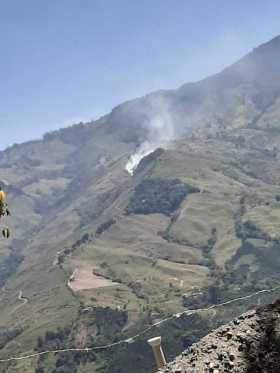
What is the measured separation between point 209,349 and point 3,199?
7.54 metres

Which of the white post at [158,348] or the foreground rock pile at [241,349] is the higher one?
the foreground rock pile at [241,349]

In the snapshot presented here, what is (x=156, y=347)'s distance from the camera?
16.8 meters

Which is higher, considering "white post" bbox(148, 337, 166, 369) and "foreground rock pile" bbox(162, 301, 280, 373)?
"foreground rock pile" bbox(162, 301, 280, 373)

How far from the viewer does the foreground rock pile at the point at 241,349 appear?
1193 cm

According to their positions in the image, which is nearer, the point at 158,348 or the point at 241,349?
the point at 241,349

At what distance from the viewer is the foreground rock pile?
1193 centimetres

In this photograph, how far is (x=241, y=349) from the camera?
1226cm

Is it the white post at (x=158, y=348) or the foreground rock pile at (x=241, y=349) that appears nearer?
the foreground rock pile at (x=241, y=349)

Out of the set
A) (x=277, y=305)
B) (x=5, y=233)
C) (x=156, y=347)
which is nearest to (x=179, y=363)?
(x=277, y=305)

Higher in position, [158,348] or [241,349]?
[241,349]

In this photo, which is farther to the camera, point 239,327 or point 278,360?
point 239,327

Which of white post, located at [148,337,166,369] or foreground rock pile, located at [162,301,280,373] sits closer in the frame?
foreground rock pile, located at [162,301,280,373]

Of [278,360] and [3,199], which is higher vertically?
[3,199]

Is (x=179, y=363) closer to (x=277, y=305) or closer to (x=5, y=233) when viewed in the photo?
(x=277, y=305)
